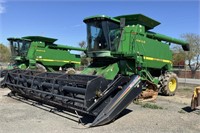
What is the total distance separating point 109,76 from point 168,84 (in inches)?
160

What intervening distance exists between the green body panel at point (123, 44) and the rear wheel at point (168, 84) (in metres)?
0.60

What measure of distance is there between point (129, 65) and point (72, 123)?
3.95 meters

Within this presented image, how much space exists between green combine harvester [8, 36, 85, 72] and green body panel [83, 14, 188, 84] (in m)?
8.69

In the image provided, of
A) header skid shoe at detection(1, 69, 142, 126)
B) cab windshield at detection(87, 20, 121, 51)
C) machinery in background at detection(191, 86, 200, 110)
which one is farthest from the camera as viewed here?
cab windshield at detection(87, 20, 121, 51)

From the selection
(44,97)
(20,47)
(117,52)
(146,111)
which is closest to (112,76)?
(117,52)

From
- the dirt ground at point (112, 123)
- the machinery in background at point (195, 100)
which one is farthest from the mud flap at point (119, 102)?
the machinery in background at point (195, 100)

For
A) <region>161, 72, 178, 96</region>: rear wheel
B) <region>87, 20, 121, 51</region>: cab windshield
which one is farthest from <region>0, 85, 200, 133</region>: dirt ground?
<region>161, 72, 178, 96</region>: rear wheel

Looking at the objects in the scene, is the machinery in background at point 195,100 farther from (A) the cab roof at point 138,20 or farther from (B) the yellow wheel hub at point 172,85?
(B) the yellow wheel hub at point 172,85

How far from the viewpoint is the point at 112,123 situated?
222 inches

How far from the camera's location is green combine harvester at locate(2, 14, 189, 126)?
5.81 metres

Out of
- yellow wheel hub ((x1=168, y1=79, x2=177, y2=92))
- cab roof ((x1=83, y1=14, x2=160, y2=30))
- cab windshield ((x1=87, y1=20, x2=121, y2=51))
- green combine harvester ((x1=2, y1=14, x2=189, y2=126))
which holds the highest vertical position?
cab roof ((x1=83, y1=14, x2=160, y2=30))

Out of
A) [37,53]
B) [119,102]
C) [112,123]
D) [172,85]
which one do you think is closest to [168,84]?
[172,85]

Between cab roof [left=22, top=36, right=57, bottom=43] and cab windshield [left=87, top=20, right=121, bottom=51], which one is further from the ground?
cab roof [left=22, top=36, right=57, bottom=43]

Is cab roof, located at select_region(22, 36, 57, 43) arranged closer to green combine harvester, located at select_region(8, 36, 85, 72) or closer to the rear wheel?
green combine harvester, located at select_region(8, 36, 85, 72)
